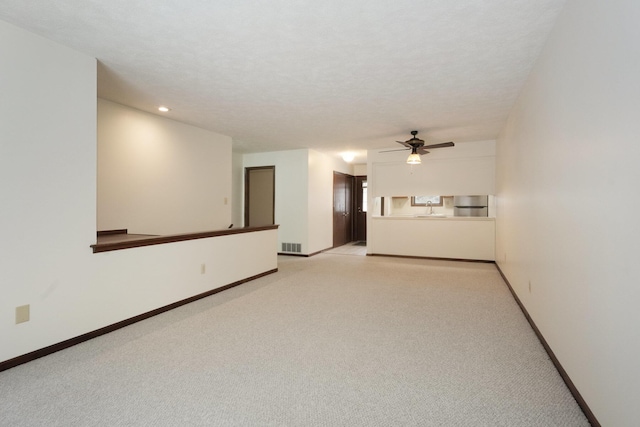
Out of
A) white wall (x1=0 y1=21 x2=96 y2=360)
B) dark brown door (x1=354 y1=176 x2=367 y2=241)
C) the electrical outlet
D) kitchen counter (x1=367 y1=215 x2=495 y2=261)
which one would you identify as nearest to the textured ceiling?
white wall (x1=0 y1=21 x2=96 y2=360)

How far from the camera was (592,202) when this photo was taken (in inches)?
66.2

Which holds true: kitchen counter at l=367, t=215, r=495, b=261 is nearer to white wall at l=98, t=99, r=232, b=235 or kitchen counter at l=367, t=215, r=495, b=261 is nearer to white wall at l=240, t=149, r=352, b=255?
white wall at l=240, t=149, r=352, b=255

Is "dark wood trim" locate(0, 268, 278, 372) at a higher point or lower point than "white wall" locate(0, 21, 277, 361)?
lower

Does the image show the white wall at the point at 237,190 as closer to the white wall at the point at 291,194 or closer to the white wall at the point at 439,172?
the white wall at the point at 291,194

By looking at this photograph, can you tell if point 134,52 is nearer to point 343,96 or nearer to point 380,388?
point 343,96

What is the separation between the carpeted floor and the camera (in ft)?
5.74

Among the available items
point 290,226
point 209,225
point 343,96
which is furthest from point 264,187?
point 343,96

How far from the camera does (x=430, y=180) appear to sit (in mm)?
6914

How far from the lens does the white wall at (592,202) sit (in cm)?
133

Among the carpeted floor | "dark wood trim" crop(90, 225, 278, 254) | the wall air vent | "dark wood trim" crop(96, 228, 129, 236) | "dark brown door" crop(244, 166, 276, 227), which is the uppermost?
"dark brown door" crop(244, 166, 276, 227)

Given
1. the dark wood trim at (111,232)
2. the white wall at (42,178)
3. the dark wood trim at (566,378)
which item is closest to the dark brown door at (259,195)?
the dark wood trim at (111,232)

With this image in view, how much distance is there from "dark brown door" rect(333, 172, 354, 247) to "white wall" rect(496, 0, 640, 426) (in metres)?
5.96

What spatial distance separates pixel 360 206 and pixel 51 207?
8.10 metres

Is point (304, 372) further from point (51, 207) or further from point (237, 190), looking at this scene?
point (237, 190)
